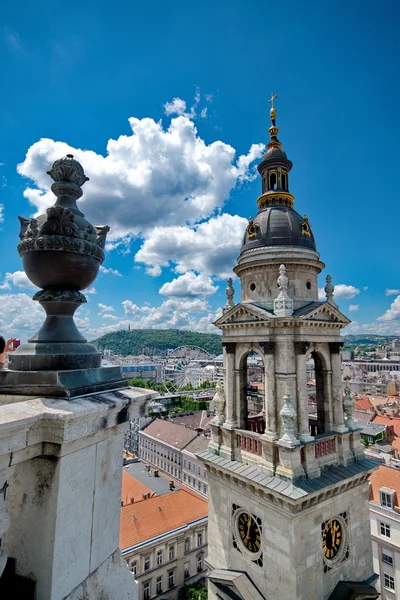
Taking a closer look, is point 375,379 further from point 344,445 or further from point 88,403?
point 88,403

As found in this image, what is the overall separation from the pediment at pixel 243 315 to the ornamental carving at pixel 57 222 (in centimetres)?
1138

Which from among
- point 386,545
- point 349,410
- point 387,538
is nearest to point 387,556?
point 386,545

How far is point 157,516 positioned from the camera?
3241 centimetres

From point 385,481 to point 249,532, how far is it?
70.4 ft

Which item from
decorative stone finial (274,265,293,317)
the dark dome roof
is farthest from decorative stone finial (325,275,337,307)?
decorative stone finial (274,265,293,317)

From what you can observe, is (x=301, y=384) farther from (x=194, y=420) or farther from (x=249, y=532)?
(x=194, y=420)

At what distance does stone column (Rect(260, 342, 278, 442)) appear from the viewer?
44.4 feet

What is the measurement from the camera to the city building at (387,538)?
25511 millimetres

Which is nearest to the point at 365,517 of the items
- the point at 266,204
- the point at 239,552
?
the point at 239,552

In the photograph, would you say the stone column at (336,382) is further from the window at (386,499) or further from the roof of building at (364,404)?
the roof of building at (364,404)

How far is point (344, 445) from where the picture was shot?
1473 centimetres

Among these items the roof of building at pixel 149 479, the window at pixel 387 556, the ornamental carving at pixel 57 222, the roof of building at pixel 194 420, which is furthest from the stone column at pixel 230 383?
the roof of building at pixel 194 420

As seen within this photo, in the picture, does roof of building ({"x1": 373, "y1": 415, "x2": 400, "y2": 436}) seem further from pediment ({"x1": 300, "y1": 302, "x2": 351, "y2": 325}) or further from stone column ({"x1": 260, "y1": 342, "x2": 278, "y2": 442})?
stone column ({"x1": 260, "y1": 342, "x2": 278, "y2": 442})

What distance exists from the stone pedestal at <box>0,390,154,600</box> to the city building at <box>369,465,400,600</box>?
102ft
